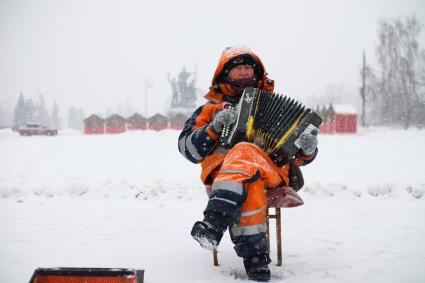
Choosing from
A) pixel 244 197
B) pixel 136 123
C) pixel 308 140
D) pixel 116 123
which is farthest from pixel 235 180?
pixel 116 123

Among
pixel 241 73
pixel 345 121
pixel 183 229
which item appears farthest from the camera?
pixel 345 121

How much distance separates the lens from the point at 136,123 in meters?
26.2

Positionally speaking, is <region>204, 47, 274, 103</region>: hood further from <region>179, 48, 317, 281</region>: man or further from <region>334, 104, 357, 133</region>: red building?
<region>334, 104, 357, 133</region>: red building

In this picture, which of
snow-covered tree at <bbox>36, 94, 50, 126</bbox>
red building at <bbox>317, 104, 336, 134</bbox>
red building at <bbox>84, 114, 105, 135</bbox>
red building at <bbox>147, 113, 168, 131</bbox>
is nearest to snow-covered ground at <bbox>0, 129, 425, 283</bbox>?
red building at <bbox>317, 104, 336, 134</bbox>

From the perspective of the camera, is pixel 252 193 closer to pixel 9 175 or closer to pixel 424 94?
pixel 9 175

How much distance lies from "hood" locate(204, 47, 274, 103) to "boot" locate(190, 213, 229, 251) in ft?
3.47

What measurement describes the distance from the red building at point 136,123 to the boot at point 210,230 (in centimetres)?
2457

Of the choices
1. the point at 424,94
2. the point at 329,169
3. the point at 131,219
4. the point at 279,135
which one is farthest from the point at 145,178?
the point at 424,94

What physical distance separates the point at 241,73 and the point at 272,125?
65cm

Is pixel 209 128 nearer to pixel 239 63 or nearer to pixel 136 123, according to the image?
pixel 239 63

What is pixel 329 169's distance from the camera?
23.7 ft

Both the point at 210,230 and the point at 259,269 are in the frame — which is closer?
the point at 210,230

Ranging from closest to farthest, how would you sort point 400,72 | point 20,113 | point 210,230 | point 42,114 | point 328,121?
point 210,230 → point 328,121 → point 400,72 → point 20,113 → point 42,114

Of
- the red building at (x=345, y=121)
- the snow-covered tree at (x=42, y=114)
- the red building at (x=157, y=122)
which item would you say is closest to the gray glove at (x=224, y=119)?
the red building at (x=345, y=121)
